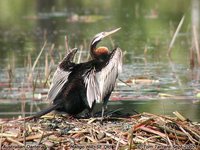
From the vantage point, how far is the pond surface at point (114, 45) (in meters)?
13.8

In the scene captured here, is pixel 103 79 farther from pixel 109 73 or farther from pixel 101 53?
pixel 101 53

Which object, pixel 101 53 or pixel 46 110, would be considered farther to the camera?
pixel 101 53

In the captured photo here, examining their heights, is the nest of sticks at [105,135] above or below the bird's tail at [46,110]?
below

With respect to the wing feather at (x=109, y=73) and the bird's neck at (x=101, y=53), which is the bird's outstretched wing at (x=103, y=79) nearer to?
the wing feather at (x=109, y=73)

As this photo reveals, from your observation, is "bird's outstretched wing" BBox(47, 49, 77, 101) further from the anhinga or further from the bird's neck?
the bird's neck

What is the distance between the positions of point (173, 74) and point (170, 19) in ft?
40.3

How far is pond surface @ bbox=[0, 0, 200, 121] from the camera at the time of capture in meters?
13.8

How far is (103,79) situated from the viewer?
9.78 meters

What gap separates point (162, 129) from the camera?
903 centimetres

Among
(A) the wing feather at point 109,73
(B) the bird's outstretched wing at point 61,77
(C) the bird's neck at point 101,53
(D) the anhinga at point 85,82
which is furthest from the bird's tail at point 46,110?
(C) the bird's neck at point 101,53

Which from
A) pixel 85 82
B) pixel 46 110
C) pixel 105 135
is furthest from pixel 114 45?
pixel 105 135

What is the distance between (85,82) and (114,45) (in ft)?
28.7

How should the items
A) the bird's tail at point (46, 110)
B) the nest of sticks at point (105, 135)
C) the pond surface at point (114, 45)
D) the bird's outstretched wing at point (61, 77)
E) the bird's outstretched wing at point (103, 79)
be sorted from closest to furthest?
the nest of sticks at point (105, 135)
the bird's tail at point (46, 110)
the bird's outstretched wing at point (103, 79)
the bird's outstretched wing at point (61, 77)
the pond surface at point (114, 45)

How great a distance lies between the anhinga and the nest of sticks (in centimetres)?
54
